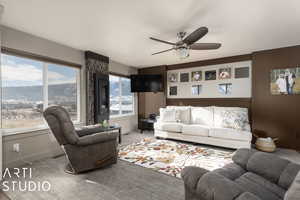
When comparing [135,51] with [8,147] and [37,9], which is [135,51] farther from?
[8,147]

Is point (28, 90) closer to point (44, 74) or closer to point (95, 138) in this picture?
point (44, 74)

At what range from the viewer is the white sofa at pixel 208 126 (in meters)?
3.61

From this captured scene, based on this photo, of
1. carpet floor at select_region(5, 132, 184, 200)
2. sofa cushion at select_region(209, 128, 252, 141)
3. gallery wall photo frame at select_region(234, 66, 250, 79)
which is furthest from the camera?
gallery wall photo frame at select_region(234, 66, 250, 79)

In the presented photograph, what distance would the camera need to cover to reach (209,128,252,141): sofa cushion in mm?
3485

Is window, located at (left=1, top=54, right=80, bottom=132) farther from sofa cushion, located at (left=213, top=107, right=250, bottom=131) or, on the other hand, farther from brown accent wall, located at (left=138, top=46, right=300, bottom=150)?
brown accent wall, located at (left=138, top=46, right=300, bottom=150)

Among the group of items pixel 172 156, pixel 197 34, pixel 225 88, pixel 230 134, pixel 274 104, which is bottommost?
pixel 172 156

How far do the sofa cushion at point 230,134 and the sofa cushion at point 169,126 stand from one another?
835mm

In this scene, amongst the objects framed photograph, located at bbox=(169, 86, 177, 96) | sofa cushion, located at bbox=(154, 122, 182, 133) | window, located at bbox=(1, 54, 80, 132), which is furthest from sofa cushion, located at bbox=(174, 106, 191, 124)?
window, located at bbox=(1, 54, 80, 132)

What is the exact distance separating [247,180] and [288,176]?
32 cm

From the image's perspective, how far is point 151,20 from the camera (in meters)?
2.50

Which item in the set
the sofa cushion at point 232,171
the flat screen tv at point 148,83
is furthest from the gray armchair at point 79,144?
the flat screen tv at point 148,83

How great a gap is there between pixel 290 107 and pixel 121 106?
4.62 metres

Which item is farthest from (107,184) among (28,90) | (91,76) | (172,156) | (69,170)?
(91,76)

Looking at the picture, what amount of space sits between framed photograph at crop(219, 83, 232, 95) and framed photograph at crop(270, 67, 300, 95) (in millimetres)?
947
